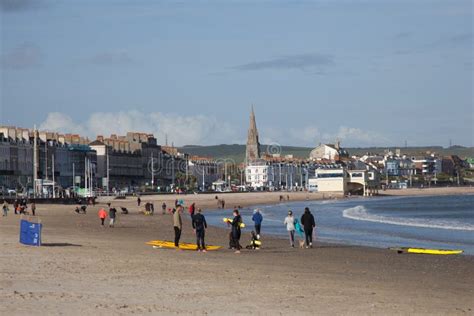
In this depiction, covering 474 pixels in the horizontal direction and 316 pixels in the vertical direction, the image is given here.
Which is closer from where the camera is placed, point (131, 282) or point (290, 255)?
point (131, 282)

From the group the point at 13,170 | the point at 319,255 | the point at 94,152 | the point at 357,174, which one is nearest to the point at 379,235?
the point at 319,255

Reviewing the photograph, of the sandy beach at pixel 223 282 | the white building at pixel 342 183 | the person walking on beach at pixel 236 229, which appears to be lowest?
the sandy beach at pixel 223 282

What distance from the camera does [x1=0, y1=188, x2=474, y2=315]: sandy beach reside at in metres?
13.7

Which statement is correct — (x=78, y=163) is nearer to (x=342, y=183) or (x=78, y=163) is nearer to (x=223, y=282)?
(x=342, y=183)

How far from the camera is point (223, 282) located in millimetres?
17266

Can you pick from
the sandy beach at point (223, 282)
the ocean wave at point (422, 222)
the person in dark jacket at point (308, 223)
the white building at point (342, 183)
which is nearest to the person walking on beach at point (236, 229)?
the sandy beach at point (223, 282)

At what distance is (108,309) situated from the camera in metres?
12.9

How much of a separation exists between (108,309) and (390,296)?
5.16 m

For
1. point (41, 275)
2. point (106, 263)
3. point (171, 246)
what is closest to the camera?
point (41, 275)

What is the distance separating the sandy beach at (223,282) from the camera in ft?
44.9

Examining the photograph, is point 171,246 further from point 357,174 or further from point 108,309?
point 357,174

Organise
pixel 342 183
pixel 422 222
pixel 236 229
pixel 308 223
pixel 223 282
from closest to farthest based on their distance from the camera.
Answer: pixel 223 282 < pixel 236 229 < pixel 308 223 < pixel 422 222 < pixel 342 183

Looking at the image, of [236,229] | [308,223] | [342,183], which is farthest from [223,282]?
[342,183]

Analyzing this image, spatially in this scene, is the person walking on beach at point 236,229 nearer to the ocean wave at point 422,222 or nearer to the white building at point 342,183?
the ocean wave at point 422,222
